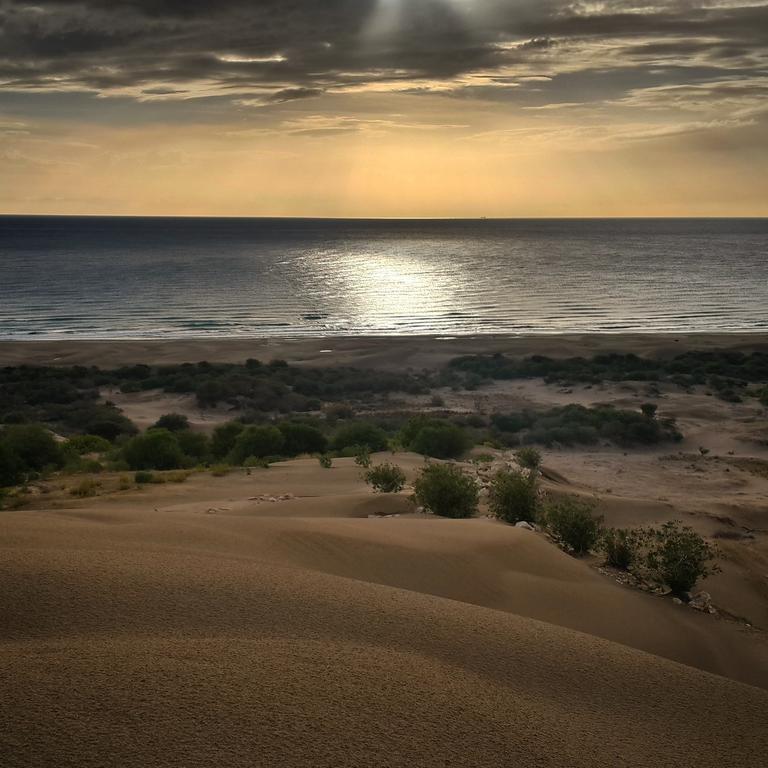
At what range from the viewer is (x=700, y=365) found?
137ft

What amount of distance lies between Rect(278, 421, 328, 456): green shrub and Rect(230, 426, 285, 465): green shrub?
45 cm

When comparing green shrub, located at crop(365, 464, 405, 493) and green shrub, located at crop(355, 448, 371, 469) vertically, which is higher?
green shrub, located at crop(365, 464, 405, 493)

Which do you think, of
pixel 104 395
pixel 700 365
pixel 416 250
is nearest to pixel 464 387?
pixel 700 365

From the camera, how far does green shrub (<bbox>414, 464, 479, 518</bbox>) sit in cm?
1294

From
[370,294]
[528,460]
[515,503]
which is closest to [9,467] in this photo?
[515,503]

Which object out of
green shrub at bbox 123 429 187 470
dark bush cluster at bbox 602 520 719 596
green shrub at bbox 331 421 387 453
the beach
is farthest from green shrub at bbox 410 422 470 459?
dark bush cluster at bbox 602 520 719 596

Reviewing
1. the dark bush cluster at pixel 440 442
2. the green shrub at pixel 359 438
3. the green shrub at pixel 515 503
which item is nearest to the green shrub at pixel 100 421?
the green shrub at pixel 359 438

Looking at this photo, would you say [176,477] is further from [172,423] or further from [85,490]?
[172,423]

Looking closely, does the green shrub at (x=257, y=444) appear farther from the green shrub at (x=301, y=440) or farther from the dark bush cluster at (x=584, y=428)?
the dark bush cluster at (x=584, y=428)

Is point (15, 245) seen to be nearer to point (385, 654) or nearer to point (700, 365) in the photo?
point (700, 365)

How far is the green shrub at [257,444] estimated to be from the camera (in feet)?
69.2

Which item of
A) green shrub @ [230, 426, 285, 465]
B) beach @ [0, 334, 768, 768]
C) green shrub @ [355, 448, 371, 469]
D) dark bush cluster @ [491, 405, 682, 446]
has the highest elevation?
beach @ [0, 334, 768, 768]

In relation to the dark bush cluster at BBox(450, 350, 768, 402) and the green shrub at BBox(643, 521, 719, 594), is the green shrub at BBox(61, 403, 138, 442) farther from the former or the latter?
the green shrub at BBox(643, 521, 719, 594)

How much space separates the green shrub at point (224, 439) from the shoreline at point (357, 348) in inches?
812
